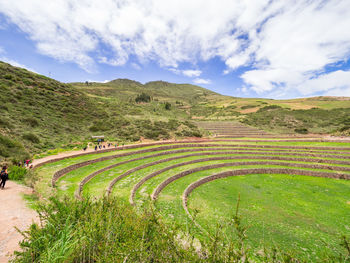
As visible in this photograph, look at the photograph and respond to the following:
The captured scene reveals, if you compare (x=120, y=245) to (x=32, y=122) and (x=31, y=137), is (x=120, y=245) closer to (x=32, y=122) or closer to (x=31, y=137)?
(x=31, y=137)

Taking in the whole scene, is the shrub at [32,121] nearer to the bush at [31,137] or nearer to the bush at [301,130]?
the bush at [31,137]

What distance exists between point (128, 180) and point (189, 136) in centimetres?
2075

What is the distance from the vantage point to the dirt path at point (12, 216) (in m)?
4.45

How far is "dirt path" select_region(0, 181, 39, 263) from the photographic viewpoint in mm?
4453

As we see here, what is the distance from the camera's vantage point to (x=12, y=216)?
5.95m


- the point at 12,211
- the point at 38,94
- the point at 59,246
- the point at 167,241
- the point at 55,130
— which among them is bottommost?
the point at 12,211

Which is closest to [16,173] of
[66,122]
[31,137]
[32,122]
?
[31,137]

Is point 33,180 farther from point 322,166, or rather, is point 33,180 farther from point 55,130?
point 322,166

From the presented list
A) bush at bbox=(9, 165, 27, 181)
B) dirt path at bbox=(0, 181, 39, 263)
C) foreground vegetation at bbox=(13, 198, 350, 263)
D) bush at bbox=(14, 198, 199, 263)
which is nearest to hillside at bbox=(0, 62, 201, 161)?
bush at bbox=(9, 165, 27, 181)

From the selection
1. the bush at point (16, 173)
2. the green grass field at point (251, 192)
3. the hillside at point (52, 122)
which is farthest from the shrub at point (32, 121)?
the bush at point (16, 173)

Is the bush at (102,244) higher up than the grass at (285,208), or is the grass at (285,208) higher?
the bush at (102,244)

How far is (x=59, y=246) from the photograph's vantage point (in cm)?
307

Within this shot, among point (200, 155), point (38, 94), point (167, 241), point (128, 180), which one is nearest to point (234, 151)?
point (200, 155)

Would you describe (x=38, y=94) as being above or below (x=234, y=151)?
above
